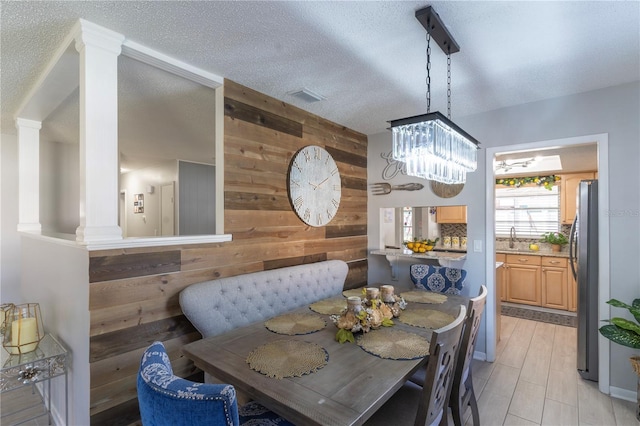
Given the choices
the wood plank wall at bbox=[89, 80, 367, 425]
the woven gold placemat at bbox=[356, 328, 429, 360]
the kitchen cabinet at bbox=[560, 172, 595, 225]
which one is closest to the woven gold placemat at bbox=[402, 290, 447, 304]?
the woven gold placemat at bbox=[356, 328, 429, 360]

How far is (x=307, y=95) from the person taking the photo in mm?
2779

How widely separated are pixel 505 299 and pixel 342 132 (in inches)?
150

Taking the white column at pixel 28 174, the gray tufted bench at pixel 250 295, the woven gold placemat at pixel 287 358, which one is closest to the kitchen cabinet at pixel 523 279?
the gray tufted bench at pixel 250 295

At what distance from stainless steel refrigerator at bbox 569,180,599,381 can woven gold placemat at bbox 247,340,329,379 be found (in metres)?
2.67

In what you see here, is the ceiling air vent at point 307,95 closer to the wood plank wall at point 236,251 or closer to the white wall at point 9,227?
the wood plank wall at point 236,251

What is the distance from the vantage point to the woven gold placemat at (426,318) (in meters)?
1.93

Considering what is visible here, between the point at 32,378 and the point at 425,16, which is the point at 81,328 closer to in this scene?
the point at 32,378

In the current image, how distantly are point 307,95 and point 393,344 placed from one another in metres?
2.13

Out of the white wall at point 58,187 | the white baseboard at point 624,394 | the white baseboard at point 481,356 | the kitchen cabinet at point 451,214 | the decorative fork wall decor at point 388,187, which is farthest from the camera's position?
the kitchen cabinet at point 451,214

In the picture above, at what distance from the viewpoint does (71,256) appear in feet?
6.31

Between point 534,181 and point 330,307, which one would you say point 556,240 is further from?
point 330,307

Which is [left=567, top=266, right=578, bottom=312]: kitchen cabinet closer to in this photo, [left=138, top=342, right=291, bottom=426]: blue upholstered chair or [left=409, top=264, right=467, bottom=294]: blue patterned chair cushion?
[left=409, top=264, right=467, bottom=294]: blue patterned chair cushion

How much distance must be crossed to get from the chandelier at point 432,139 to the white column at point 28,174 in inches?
151

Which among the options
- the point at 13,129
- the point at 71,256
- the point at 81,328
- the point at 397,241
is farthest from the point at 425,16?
the point at 13,129
